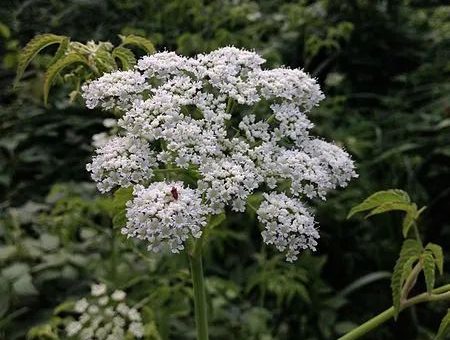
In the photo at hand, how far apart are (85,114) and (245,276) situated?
1.96 meters

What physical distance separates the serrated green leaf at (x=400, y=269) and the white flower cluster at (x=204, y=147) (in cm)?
22

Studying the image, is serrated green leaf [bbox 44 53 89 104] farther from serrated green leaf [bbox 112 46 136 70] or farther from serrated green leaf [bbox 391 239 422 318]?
serrated green leaf [bbox 391 239 422 318]

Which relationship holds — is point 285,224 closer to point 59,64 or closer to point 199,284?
point 199,284

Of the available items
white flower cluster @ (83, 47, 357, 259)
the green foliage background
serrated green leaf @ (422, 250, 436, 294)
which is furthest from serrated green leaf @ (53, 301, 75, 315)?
serrated green leaf @ (422, 250, 436, 294)

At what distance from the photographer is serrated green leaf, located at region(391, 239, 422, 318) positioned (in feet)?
5.35

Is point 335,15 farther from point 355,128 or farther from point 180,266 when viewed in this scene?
point 180,266

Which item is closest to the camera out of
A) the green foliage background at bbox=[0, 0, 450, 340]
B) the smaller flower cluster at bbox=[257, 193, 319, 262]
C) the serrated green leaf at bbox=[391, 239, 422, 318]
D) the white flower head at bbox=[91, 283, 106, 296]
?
the smaller flower cluster at bbox=[257, 193, 319, 262]

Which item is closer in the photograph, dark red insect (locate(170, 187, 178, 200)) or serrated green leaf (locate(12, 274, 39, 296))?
dark red insect (locate(170, 187, 178, 200))

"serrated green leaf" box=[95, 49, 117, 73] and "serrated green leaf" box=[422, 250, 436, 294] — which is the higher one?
"serrated green leaf" box=[95, 49, 117, 73]

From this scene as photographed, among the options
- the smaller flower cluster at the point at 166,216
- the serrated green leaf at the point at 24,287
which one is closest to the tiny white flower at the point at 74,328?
the serrated green leaf at the point at 24,287

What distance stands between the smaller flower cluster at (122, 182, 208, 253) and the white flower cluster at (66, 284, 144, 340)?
3.45 feet

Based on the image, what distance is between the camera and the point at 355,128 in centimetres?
475

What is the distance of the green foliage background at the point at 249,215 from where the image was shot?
311 cm

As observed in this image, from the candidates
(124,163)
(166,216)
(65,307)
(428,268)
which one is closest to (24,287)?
(65,307)
